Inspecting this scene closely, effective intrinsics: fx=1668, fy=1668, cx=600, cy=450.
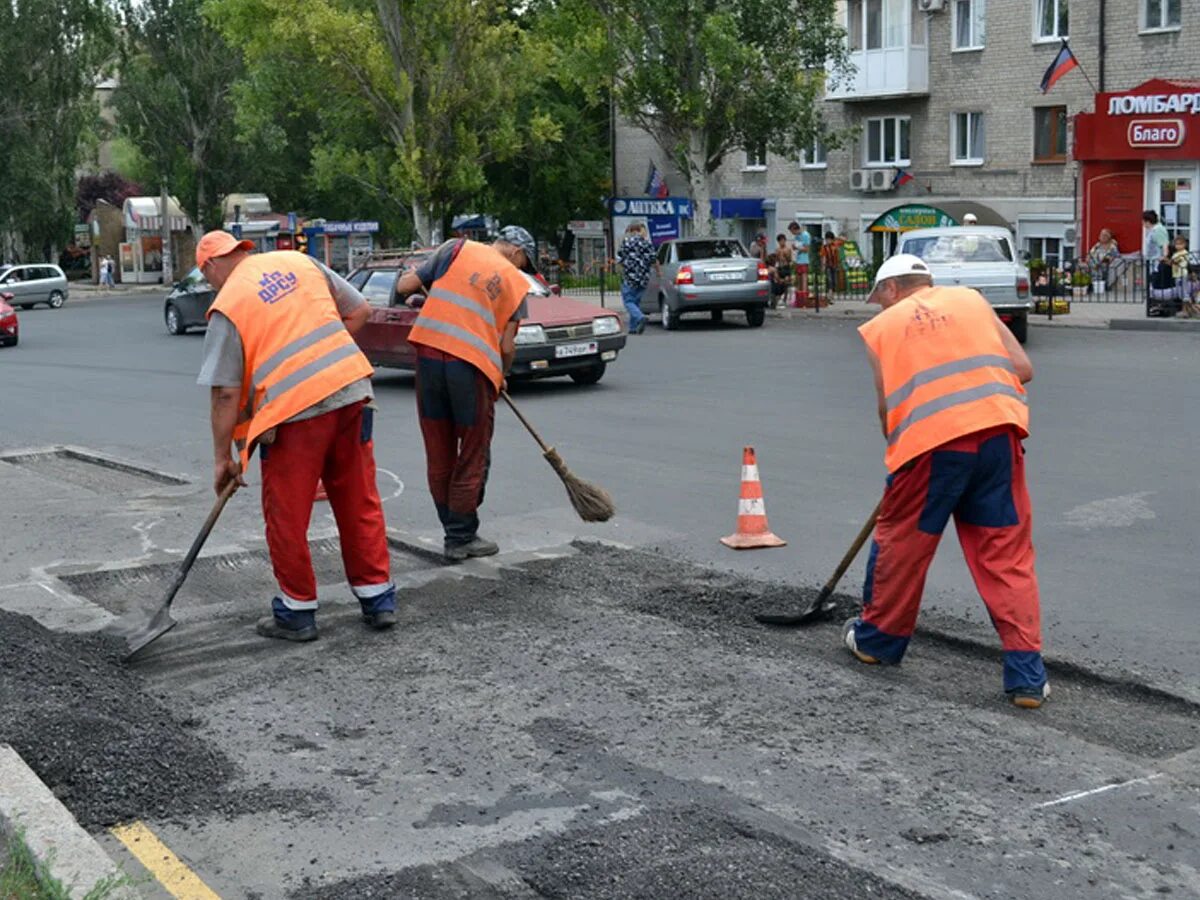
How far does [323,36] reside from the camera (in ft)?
126

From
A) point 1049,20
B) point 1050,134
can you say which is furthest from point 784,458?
point 1049,20

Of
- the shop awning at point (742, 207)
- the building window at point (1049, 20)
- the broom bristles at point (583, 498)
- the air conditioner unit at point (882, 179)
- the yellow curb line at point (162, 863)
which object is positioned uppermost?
the building window at point (1049, 20)

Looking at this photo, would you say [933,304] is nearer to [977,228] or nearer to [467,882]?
[467,882]

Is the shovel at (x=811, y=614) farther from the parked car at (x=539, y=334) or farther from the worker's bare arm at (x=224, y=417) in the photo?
the parked car at (x=539, y=334)

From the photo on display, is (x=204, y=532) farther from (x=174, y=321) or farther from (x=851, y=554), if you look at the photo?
(x=174, y=321)

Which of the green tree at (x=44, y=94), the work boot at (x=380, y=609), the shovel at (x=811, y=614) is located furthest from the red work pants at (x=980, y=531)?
the green tree at (x=44, y=94)

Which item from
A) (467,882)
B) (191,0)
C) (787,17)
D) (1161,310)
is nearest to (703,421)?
(467,882)

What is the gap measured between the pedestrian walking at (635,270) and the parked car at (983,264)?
4.48 m

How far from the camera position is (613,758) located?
17.5ft

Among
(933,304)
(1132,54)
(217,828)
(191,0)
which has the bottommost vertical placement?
(217,828)

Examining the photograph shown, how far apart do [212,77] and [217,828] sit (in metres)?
60.9

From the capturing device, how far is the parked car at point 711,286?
27.5 meters

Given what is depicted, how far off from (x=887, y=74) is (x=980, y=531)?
38.5 metres

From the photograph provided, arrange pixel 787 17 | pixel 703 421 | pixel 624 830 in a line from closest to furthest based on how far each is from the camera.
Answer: pixel 624 830, pixel 703 421, pixel 787 17
